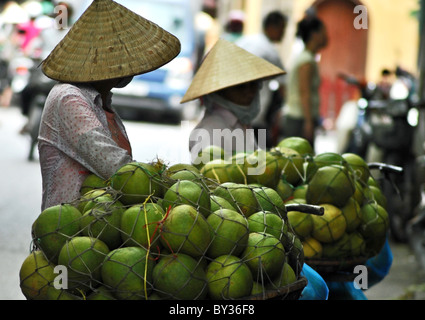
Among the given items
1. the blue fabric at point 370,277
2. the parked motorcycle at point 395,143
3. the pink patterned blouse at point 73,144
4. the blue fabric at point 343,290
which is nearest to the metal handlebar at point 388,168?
the blue fabric at point 370,277

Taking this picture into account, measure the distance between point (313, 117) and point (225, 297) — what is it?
5.52 metres

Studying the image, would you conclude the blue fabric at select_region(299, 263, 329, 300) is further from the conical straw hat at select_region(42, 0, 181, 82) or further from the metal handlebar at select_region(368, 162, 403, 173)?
the conical straw hat at select_region(42, 0, 181, 82)

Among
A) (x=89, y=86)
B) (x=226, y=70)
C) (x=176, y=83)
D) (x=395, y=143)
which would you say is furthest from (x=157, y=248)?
(x=176, y=83)

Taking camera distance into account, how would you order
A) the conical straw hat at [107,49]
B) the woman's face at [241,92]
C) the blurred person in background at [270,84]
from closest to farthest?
A: the conical straw hat at [107,49] < the woman's face at [241,92] < the blurred person in background at [270,84]

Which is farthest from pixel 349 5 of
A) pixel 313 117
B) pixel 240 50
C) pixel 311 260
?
pixel 311 260

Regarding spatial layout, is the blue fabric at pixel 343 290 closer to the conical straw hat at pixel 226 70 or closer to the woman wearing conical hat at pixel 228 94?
the woman wearing conical hat at pixel 228 94

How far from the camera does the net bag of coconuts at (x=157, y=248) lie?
2.31 metres

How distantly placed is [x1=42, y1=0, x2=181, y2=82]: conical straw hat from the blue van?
1106cm

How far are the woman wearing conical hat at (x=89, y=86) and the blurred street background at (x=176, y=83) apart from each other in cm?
35

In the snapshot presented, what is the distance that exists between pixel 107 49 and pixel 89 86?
0.19 metres

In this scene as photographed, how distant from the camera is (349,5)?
20000 millimetres

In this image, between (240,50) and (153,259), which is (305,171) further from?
(153,259)

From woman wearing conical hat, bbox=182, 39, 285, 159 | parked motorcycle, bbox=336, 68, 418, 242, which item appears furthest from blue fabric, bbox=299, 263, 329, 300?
parked motorcycle, bbox=336, 68, 418, 242

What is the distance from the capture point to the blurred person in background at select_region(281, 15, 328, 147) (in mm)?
7406
